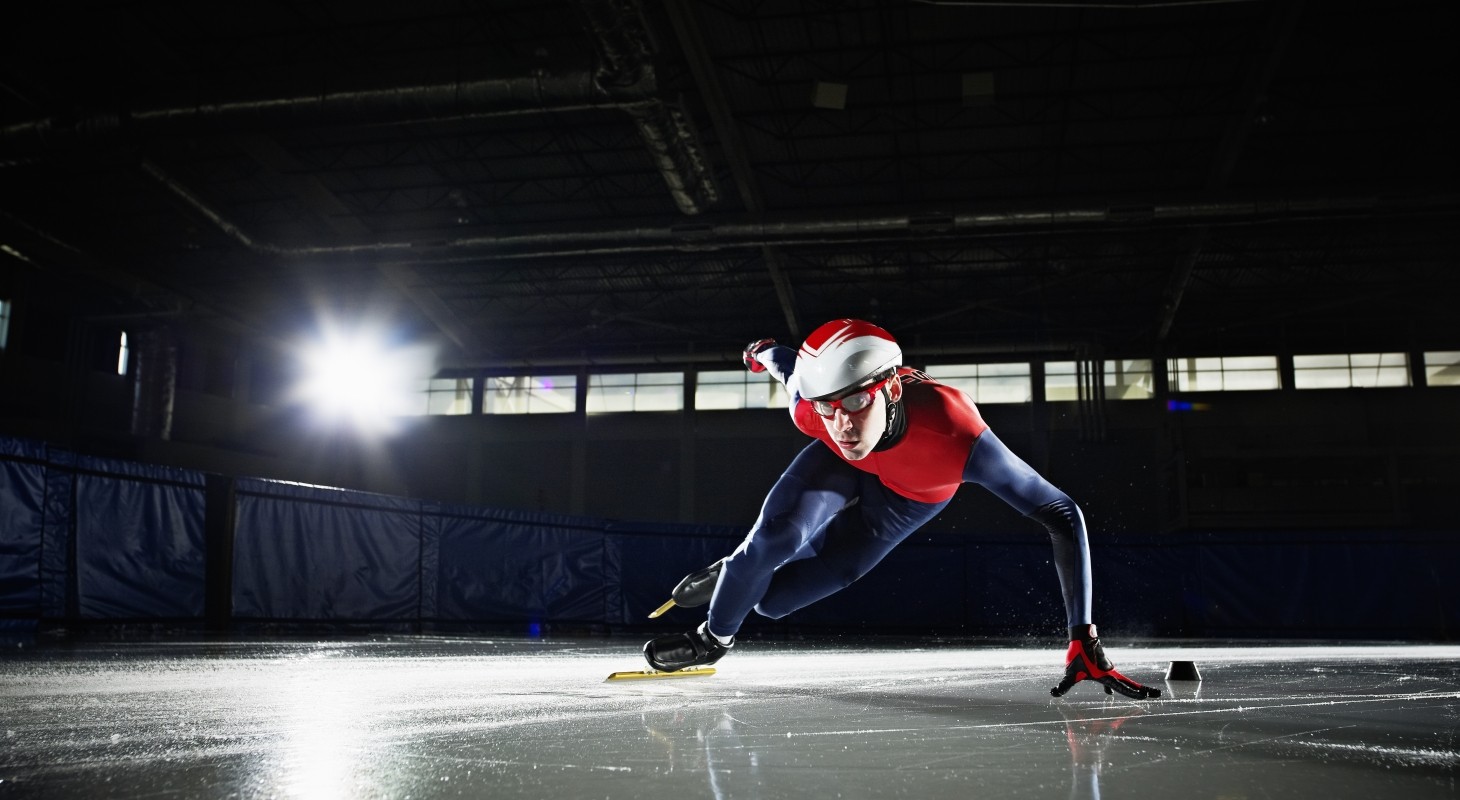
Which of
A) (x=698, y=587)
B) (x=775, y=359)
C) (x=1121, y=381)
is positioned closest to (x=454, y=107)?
(x=775, y=359)

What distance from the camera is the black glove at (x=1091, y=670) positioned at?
3.79 metres

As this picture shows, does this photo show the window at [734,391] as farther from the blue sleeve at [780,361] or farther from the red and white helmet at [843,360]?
the red and white helmet at [843,360]

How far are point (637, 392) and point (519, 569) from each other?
1649cm

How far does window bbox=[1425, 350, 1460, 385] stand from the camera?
93.2ft

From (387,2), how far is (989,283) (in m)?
16.6

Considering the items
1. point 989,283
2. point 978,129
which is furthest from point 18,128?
point 989,283

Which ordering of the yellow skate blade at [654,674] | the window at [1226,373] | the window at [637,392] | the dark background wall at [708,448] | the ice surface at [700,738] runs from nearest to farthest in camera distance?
1. the ice surface at [700,738]
2. the yellow skate blade at [654,674]
3. the dark background wall at [708,448]
4. the window at [1226,373]
5. the window at [637,392]

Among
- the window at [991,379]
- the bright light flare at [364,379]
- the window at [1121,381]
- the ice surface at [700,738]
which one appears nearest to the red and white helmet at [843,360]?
the ice surface at [700,738]

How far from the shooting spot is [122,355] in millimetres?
27719

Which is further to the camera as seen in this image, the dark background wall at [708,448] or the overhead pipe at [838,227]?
the dark background wall at [708,448]

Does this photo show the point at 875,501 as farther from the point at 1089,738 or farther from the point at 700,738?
the point at 700,738

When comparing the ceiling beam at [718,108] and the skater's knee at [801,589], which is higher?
the ceiling beam at [718,108]

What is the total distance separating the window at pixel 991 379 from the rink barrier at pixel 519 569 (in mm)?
10990

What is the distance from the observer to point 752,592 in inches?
191
